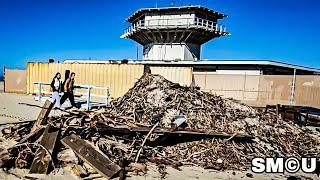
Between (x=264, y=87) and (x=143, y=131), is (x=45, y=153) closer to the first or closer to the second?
(x=143, y=131)

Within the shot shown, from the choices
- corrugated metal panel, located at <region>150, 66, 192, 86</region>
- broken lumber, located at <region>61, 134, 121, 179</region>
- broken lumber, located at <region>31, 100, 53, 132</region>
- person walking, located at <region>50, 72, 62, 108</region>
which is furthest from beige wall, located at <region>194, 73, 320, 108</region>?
broken lumber, located at <region>61, 134, 121, 179</region>

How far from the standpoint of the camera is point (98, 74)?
20812 millimetres

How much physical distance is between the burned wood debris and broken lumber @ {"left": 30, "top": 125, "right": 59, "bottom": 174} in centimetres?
2

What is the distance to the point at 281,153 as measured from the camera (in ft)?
25.7

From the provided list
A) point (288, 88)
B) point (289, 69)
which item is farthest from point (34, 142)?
point (289, 69)

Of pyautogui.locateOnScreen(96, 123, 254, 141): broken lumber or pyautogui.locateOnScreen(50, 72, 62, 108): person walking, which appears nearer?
pyautogui.locateOnScreen(96, 123, 254, 141): broken lumber

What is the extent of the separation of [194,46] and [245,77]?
699 inches

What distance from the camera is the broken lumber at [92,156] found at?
5.49 m

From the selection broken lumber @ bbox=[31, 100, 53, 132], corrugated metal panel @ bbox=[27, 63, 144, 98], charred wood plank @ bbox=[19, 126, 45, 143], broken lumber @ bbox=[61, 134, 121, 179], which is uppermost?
corrugated metal panel @ bbox=[27, 63, 144, 98]

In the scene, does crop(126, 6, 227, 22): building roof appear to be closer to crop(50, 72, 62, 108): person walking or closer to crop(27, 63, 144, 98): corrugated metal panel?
crop(27, 63, 144, 98): corrugated metal panel

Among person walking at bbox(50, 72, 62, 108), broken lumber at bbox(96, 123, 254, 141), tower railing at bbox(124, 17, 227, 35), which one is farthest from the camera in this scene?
tower railing at bbox(124, 17, 227, 35)

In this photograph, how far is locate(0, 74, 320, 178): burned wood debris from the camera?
233 inches

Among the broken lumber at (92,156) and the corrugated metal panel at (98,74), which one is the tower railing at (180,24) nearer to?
the corrugated metal panel at (98,74)

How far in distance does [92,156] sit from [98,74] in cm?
1538
